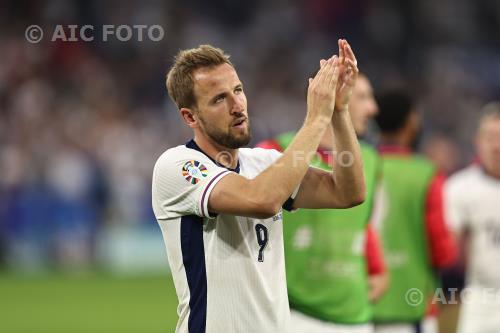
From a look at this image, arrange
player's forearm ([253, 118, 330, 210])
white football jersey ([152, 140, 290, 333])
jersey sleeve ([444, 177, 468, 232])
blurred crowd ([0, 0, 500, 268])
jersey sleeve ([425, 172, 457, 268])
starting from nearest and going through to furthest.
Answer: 1. player's forearm ([253, 118, 330, 210])
2. white football jersey ([152, 140, 290, 333])
3. jersey sleeve ([425, 172, 457, 268])
4. jersey sleeve ([444, 177, 468, 232])
5. blurred crowd ([0, 0, 500, 268])

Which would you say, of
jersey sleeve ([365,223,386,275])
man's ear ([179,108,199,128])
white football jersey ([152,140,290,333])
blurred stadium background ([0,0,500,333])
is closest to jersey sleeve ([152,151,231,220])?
white football jersey ([152,140,290,333])

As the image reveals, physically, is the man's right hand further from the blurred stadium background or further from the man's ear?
the blurred stadium background

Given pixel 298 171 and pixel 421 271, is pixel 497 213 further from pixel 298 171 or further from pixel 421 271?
pixel 298 171

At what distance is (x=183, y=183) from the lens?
407 centimetres

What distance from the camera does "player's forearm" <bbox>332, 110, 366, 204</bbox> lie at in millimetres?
4199

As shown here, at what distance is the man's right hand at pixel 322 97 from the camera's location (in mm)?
3930

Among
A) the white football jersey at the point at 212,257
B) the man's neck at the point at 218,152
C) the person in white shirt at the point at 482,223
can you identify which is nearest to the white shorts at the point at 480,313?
the person in white shirt at the point at 482,223

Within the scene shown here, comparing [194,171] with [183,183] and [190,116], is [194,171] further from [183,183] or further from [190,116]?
[190,116]

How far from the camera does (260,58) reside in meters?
22.8

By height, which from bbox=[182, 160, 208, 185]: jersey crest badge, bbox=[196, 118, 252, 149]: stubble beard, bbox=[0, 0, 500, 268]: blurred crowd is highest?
bbox=[0, 0, 500, 268]: blurred crowd

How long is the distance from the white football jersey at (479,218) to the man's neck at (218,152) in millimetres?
3557

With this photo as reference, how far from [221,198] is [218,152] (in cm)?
38

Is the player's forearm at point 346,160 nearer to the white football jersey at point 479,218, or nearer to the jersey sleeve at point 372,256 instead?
the jersey sleeve at point 372,256

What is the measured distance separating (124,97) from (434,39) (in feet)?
26.4
